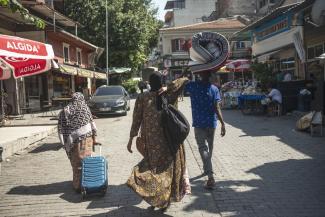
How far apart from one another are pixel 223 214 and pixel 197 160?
3.48 meters

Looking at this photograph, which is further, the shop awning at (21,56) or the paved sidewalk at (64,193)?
the shop awning at (21,56)

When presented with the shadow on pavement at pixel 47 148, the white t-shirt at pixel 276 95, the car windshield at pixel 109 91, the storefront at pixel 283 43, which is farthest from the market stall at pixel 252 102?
the shadow on pavement at pixel 47 148

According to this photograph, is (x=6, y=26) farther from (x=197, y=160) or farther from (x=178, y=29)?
(x=178, y=29)

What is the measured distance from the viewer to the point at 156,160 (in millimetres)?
5469

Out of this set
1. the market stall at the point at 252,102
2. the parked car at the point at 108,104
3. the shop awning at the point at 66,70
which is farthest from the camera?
the shop awning at the point at 66,70

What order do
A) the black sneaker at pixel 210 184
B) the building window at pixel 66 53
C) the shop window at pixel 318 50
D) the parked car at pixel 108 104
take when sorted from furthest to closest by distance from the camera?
the building window at pixel 66 53, the parked car at pixel 108 104, the shop window at pixel 318 50, the black sneaker at pixel 210 184

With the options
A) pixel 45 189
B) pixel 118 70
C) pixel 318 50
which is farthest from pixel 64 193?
pixel 118 70

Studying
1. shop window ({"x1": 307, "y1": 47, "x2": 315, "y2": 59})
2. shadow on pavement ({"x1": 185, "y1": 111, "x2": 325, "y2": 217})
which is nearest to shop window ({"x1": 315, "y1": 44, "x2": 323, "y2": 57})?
shop window ({"x1": 307, "y1": 47, "x2": 315, "y2": 59})

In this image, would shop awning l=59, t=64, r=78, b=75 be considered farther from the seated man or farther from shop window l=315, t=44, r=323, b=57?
shop window l=315, t=44, r=323, b=57

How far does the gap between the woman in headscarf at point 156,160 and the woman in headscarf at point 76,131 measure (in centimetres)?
148

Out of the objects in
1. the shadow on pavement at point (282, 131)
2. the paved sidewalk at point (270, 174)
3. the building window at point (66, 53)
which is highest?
the building window at point (66, 53)

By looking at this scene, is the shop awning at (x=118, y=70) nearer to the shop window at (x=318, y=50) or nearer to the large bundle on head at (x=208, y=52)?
the shop window at (x=318, y=50)

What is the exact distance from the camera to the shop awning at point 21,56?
24.6 feet

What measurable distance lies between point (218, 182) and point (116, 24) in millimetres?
34580
